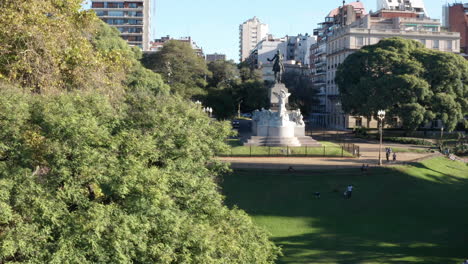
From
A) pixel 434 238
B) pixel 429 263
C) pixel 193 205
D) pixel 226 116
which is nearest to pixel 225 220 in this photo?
pixel 193 205

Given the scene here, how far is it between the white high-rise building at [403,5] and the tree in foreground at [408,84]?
2934cm

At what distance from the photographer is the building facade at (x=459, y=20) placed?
306 ft

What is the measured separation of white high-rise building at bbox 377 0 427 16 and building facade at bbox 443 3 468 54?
5795mm

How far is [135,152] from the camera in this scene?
1256 centimetres

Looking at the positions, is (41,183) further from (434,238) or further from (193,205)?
(434,238)

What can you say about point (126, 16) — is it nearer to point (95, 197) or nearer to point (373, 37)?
point (373, 37)

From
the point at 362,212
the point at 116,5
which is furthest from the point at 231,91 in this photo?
the point at 362,212

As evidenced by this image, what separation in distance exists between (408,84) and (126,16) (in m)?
55.4

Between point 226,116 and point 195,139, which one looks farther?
point 226,116

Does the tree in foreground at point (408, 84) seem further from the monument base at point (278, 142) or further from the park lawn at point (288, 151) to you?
the park lawn at point (288, 151)

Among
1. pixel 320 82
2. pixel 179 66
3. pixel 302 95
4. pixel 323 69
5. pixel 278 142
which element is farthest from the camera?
pixel 320 82

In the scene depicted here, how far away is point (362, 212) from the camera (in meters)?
26.2

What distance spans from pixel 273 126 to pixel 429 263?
30.0 meters

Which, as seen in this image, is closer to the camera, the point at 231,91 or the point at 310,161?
the point at 310,161
